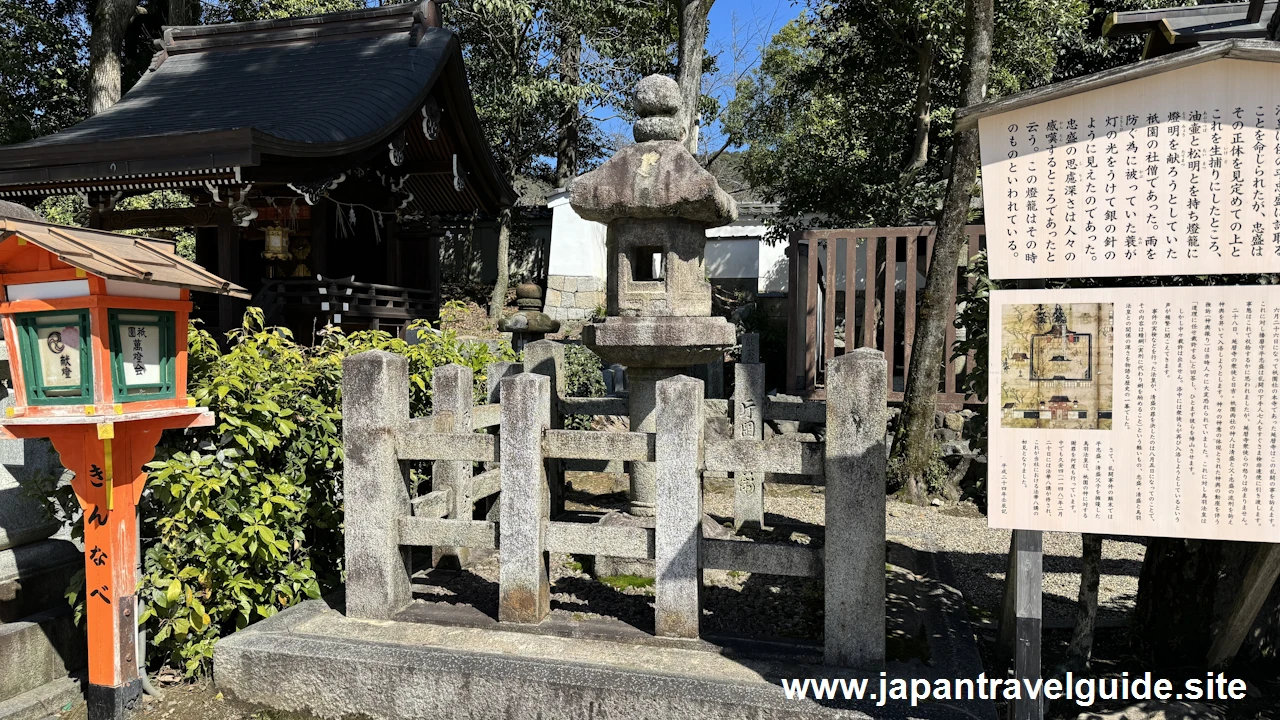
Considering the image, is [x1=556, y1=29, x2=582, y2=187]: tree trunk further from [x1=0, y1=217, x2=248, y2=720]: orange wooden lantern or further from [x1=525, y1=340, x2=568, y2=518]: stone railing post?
[x1=0, y1=217, x2=248, y2=720]: orange wooden lantern

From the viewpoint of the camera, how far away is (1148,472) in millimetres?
2543

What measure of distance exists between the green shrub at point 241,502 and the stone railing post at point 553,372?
1.66 meters

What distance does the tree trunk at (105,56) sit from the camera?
1383 centimetres

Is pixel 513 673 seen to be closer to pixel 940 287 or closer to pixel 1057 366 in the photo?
pixel 1057 366

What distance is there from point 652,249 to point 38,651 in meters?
3.91

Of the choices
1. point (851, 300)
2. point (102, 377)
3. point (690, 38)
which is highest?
point (690, 38)

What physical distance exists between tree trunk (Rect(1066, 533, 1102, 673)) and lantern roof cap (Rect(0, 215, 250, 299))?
3.79 m

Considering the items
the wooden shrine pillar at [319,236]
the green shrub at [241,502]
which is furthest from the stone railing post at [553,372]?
the wooden shrine pillar at [319,236]

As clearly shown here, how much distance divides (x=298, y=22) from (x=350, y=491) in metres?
10.9

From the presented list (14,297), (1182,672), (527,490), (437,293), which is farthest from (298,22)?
(1182,672)

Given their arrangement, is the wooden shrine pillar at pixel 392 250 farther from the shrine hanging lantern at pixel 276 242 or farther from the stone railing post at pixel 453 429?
the stone railing post at pixel 453 429

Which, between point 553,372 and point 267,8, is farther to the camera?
point 267,8

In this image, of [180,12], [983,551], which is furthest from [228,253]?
[983,551]

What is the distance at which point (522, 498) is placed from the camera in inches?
144
